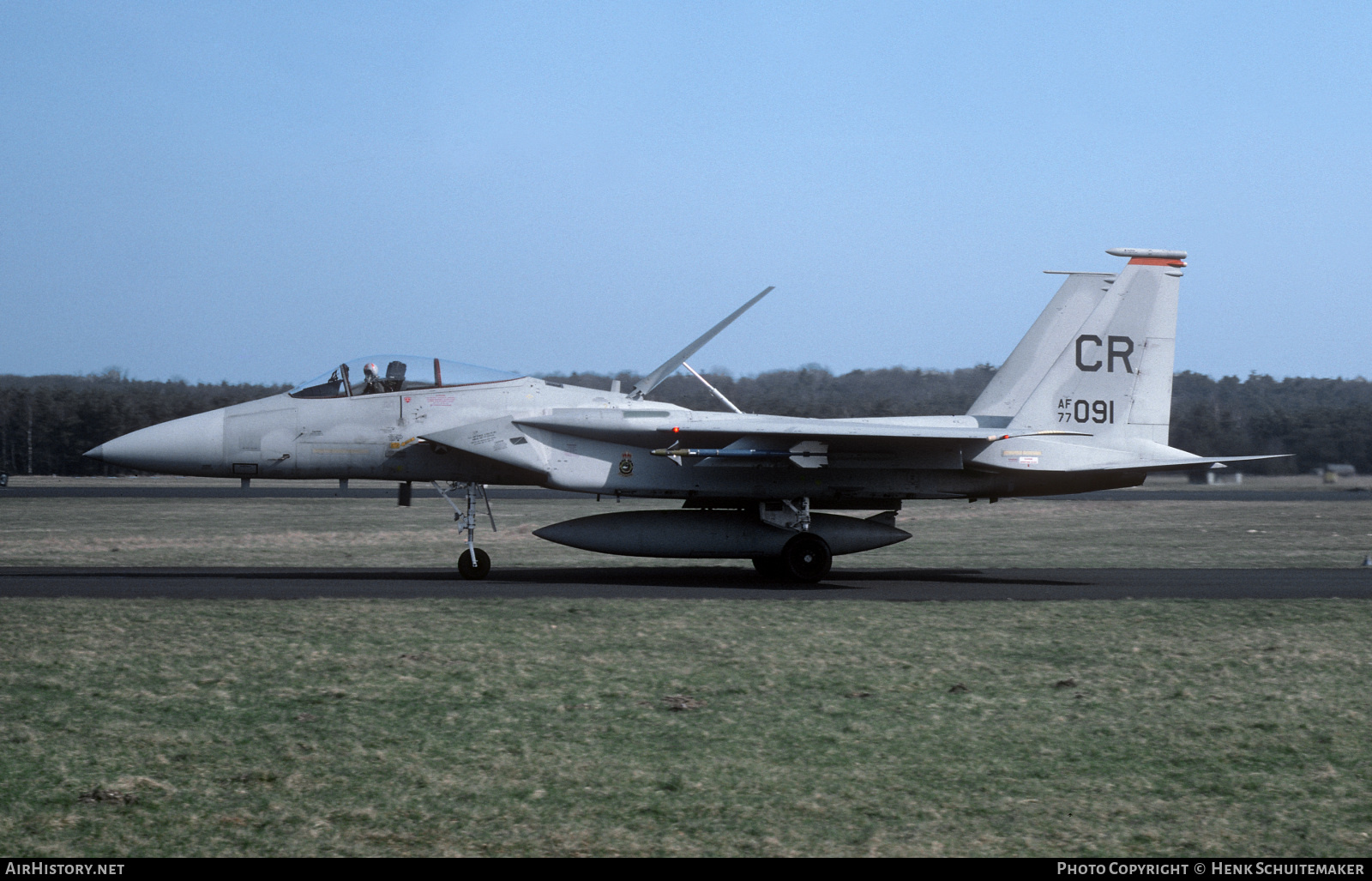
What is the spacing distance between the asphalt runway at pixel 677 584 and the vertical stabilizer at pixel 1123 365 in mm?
2353

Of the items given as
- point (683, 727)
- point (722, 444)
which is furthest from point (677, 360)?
point (683, 727)

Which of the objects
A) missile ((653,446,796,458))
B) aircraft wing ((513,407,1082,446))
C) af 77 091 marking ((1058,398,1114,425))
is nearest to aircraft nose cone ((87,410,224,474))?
aircraft wing ((513,407,1082,446))

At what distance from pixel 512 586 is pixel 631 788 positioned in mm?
9132

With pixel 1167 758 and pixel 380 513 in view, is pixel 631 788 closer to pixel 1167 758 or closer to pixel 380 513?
pixel 1167 758

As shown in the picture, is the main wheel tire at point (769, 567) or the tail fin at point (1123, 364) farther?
the tail fin at point (1123, 364)

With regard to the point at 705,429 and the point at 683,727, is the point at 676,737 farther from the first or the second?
the point at 705,429

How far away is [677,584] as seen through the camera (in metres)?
15.4

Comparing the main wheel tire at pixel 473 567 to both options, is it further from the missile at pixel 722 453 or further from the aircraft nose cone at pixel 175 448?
the aircraft nose cone at pixel 175 448

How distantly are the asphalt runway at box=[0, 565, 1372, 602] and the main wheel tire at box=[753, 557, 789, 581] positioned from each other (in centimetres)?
27

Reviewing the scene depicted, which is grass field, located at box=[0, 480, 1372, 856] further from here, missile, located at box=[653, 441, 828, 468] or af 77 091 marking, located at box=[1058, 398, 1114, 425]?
af 77 091 marking, located at box=[1058, 398, 1114, 425]

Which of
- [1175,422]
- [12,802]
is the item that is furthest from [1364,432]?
[12,802]

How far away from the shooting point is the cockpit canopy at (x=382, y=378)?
15.6 meters

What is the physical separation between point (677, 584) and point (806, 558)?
6.25 ft

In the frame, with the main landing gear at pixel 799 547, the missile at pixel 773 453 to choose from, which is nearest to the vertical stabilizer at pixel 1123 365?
the missile at pixel 773 453
